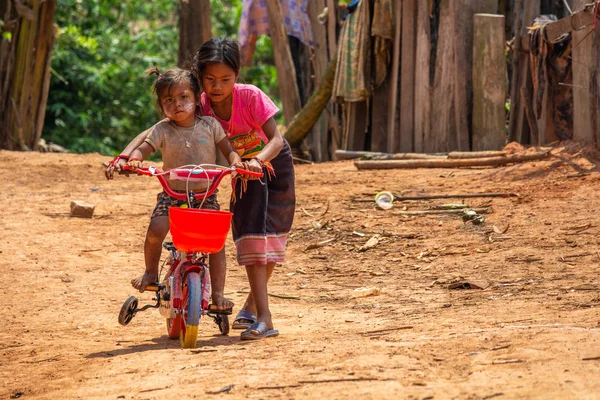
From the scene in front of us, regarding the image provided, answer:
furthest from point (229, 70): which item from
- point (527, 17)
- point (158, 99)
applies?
point (527, 17)

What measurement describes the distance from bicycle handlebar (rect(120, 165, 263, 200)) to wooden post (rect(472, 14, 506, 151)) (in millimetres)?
5480

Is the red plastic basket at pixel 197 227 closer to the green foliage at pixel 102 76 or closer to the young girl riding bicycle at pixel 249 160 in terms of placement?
the young girl riding bicycle at pixel 249 160

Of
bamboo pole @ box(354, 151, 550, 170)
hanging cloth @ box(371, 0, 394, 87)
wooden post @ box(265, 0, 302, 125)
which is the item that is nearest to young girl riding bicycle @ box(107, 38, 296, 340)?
bamboo pole @ box(354, 151, 550, 170)

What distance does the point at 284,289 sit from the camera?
21.0ft

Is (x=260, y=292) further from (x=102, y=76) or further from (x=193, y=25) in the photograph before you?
(x=102, y=76)

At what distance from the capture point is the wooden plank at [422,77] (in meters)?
9.88

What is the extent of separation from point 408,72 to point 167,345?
20.7ft

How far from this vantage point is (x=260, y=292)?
15.6ft

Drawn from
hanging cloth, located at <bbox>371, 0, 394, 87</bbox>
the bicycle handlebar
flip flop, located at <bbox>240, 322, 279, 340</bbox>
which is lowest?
flip flop, located at <bbox>240, 322, 279, 340</bbox>

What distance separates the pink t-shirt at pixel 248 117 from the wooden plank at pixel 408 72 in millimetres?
5691

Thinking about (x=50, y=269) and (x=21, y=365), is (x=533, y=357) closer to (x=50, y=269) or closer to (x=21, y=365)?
(x=21, y=365)

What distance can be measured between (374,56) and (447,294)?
18.3 ft

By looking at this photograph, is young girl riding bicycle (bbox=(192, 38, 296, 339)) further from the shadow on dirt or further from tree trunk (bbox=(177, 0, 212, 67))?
tree trunk (bbox=(177, 0, 212, 67))

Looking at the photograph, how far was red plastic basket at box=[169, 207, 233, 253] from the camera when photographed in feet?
13.4
